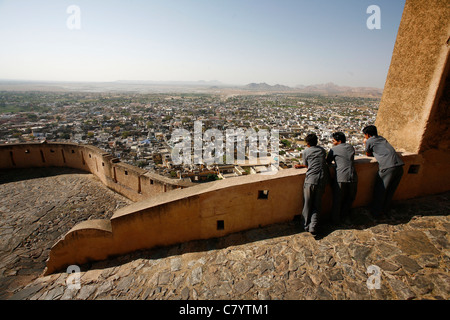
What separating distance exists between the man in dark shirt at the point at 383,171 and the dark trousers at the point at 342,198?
Answer: 43 cm

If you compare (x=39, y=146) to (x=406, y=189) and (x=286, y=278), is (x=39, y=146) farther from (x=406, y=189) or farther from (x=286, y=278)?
(x=406, y=189)

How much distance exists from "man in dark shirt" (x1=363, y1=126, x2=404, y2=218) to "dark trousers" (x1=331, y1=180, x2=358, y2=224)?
428 mm

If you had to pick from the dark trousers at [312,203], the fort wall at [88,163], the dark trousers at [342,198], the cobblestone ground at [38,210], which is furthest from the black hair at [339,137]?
the cobblestone ground at [38,210]

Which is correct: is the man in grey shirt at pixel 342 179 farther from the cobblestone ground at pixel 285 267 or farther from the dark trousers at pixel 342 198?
the cobblestone ground at pixel 285 267

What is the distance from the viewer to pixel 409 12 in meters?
3.52

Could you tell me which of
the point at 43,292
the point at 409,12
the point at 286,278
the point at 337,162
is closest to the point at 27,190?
the point at 43,292

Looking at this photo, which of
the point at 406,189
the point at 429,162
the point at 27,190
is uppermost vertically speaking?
the point at 429,162

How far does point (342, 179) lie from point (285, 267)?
54.8 inches

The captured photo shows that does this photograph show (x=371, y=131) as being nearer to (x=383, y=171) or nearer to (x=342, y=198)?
(x=383, y=171)

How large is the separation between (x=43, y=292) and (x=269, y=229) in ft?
10.6

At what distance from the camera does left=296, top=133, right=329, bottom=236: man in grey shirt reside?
117 inches

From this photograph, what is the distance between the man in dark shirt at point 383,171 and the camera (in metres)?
3.11

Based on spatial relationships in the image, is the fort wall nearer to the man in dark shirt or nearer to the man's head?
the man's head

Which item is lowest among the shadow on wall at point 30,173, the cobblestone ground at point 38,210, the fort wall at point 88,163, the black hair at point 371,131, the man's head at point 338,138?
the cobblestone ground at point 38,210
